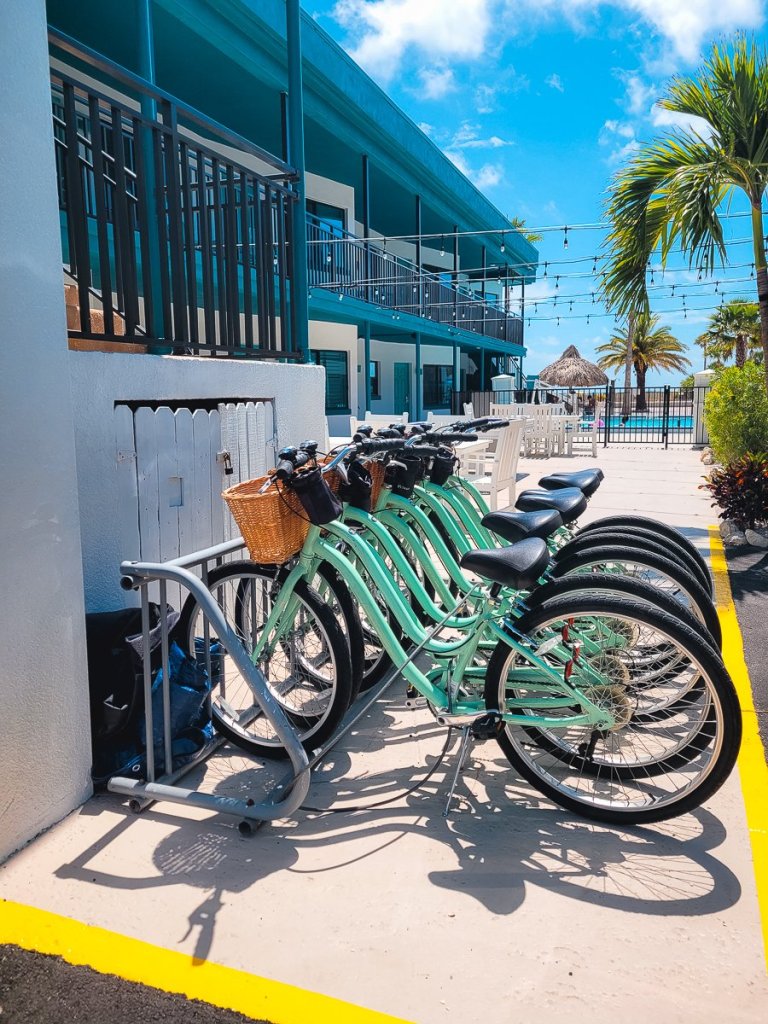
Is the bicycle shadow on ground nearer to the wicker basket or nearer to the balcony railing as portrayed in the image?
the wicker basket

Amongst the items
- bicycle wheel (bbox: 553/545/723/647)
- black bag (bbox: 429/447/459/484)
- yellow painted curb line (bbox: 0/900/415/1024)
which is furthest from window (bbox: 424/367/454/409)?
yellow painted curb line (bbox: 0/900/415/1024)

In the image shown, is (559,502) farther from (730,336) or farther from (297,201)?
(730,336)

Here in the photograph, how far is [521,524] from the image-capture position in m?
3.10

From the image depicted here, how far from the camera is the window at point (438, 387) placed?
90.5 feet

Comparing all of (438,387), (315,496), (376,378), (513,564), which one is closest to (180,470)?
(315,496)

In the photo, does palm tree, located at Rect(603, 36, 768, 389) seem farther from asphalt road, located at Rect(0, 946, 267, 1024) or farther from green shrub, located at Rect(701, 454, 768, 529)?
asphalt road, located at Rect(0, 946, 267, 1024)

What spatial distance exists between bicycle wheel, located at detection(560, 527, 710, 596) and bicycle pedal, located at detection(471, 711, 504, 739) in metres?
0.98

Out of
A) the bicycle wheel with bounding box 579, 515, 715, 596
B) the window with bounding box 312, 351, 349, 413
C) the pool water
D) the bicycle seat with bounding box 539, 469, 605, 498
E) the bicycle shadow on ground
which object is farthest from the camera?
the pool water

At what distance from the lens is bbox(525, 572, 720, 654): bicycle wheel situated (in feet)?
8.87

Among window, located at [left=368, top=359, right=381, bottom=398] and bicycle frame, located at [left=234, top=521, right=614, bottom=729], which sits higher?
window, located at [left=368, top=359, right=381, bottom=398]

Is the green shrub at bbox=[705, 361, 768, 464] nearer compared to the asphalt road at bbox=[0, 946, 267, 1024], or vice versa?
the asphalt road at bbox=[0, 946, 267, 1024]

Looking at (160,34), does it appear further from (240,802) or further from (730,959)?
(730,959)

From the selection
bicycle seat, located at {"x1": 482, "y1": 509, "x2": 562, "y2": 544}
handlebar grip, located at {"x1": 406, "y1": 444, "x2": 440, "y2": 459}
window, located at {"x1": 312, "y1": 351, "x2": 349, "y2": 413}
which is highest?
window, located at {"x1": 312, "y1": 351, "x2": 349, "y2": 413}

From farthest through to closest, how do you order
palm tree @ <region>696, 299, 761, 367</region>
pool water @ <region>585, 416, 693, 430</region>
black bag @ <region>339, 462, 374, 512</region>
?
palm tree @ <region>696, 299, 761, 367</region>, pool water @ <region>585, 416, 693, 430</region>, black bag @ <region>339, 462, 374, 512</region>
